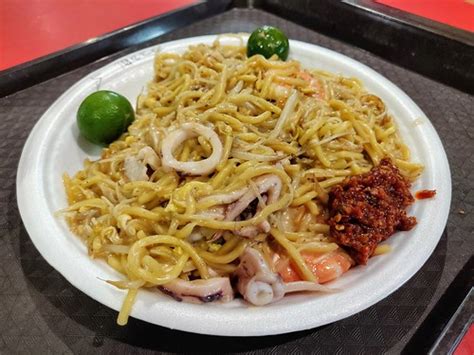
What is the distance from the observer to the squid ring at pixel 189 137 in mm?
1994

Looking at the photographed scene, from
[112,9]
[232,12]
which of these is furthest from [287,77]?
[112,9]

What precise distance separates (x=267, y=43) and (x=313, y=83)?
24.3 inches

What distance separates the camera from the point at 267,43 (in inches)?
119

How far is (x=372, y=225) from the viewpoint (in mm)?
1926

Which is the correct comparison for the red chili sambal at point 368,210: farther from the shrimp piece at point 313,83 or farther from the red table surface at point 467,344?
the shrimp piece at point 313,83

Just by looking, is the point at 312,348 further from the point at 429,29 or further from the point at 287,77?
the point at 429,29

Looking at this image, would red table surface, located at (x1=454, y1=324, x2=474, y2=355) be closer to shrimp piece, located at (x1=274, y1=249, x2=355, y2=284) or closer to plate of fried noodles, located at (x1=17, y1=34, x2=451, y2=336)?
plate of fried noodles, located at (x1=17, y1=34, x2=451, y2=336)

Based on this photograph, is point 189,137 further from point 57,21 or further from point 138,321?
point 57,21

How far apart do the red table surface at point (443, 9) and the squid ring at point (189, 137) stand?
3.17 m

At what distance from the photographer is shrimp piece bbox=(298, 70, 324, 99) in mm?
2560

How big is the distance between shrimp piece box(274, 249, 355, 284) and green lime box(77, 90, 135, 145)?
1.37 m

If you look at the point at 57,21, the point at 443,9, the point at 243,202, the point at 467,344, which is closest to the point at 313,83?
the point at 243,202

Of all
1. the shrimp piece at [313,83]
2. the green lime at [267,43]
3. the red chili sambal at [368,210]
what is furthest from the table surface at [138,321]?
the green lime at [267,43]

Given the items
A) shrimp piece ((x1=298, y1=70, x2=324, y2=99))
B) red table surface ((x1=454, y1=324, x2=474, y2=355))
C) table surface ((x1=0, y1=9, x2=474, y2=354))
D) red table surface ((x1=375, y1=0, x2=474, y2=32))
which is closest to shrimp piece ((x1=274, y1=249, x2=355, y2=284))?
table surface ((x1=0, y1=9, x2=474, y2=354))
